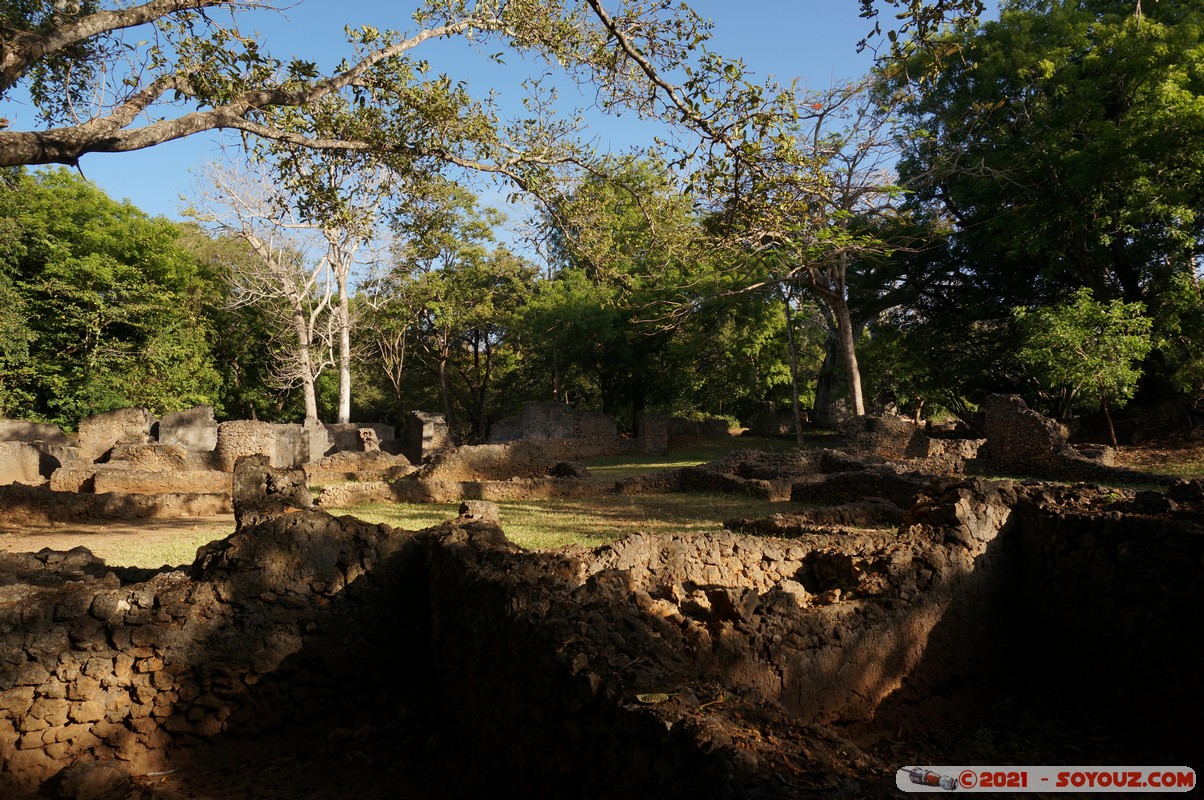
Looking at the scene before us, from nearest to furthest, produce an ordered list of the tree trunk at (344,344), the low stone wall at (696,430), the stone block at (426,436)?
1. the stone block at (426,436)
2. the tree trunk at (344,344)
3. the low stone wall at (696,430)

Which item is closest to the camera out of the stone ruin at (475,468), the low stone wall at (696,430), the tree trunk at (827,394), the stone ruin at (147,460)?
the stone ruin at (475,468)

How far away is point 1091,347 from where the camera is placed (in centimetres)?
1540

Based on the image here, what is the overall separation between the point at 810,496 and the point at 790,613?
8579 millimetres

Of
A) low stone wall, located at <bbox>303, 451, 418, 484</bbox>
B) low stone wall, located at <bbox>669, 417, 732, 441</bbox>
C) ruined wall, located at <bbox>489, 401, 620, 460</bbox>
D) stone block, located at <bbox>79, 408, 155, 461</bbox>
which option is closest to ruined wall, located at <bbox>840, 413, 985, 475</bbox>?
low stone wall, located at <bbox>669, 417, 732, 441</bbox>

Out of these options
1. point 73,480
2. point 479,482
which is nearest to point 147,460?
point 73,480

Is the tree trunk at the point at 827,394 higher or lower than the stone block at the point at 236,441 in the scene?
higher

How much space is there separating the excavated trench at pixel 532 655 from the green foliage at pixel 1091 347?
459 inches

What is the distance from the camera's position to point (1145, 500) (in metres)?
5.08

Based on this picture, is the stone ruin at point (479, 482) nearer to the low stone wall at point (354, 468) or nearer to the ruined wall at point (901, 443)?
the low stone wall at point (354, 468)

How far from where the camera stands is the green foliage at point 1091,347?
15.1m

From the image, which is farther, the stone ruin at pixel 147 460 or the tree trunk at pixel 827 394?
the tree trunk at pixel 827 394

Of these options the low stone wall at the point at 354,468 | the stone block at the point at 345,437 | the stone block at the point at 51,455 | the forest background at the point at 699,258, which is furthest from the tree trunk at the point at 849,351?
the stone block at the point at 51,455

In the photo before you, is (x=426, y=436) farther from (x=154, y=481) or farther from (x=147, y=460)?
(x=154, y=481)

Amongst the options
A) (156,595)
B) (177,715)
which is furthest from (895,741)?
(156,595)
